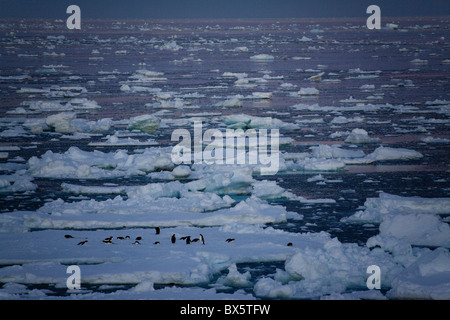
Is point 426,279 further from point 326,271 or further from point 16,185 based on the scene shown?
point 16,185

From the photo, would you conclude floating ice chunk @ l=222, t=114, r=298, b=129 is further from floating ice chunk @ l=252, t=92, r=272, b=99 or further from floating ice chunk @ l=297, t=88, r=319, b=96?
floating ice chunk @ l=297, t=88, r=319, b=96

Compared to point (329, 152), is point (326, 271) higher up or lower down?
lower down

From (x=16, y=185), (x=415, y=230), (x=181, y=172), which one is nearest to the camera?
(x=415, y=230)

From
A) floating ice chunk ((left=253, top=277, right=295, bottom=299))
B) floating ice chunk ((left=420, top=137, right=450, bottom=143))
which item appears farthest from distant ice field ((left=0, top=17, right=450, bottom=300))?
floating ice chunk ((left=420, top=137, right=450, bottom=143))

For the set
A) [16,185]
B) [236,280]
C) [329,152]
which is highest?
[329,152]

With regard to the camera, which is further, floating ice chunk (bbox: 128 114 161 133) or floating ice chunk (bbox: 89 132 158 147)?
floating ice chunk (bbox: 128 114 161 133)

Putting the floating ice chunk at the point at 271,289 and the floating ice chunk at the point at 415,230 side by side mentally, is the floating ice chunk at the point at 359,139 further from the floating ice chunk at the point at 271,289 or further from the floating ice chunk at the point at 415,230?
the floating ice chunk at the point at 271,289

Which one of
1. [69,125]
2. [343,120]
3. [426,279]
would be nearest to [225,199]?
[426,279]

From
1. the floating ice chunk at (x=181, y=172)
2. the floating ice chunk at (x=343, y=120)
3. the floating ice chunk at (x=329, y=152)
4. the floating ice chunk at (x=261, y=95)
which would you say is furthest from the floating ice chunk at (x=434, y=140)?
the floating ice chunk at (x=261, y=95)

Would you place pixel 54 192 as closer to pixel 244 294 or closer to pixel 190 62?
pixel 244 294
